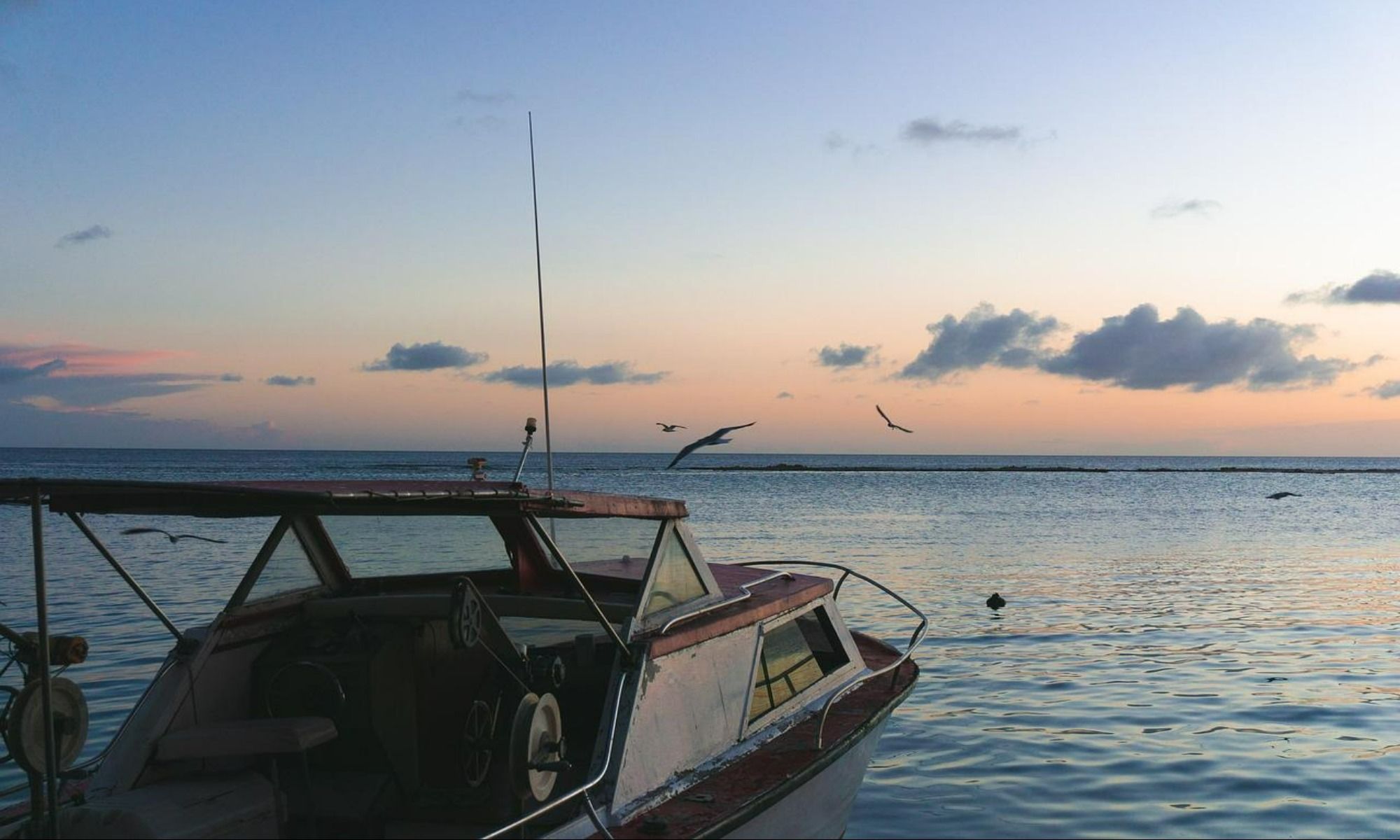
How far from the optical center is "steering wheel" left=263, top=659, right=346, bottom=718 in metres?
5.99

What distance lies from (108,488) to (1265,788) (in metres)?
8.69

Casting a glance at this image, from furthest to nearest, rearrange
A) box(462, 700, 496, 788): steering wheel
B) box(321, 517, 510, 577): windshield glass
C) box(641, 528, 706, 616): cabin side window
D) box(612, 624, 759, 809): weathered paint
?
box(321, 517, 510, 577): windshield glass < box(641, 528, 706, 616): cabin side window < box(462, 700, 496, 788): steering wheel < box(612, 624, 759, 809): weathered paint

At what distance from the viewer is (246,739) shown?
535 centimetres

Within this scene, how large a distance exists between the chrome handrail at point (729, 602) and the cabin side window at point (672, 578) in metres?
0.10

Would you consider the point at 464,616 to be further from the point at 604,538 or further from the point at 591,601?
the point at 604,538

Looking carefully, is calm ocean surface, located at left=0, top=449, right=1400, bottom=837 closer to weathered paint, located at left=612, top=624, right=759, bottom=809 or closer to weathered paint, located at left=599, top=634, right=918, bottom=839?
weathered paint, located at left=599, top=634, right=918, bottom=839

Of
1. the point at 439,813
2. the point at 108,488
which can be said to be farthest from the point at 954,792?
the point at 108,488

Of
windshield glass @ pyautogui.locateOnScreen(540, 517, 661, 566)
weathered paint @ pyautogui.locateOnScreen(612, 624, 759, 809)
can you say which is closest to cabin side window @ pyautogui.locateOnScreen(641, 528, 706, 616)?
windshield glass @ pyautogui.locateOnScreen(540, 517, 661, 566)

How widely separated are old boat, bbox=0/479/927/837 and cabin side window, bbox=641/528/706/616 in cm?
2

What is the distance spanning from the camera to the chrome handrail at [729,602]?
20.8 ft

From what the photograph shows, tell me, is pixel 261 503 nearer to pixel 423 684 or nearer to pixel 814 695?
pixel 423 684

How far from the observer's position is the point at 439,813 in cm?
616

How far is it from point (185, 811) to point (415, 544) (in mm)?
2342

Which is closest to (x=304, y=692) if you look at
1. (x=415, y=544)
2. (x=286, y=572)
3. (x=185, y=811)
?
(x=286, y=572)
